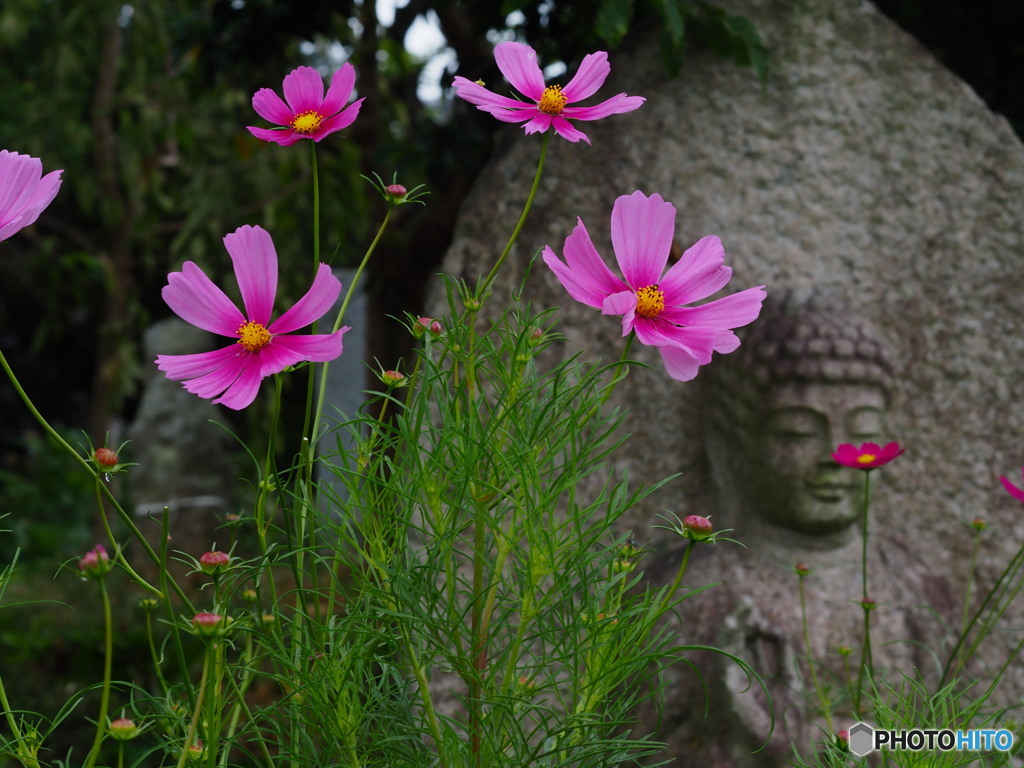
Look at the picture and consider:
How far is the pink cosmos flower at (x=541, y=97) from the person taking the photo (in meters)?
0.85

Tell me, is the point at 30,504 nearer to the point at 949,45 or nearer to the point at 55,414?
the point at 55,414

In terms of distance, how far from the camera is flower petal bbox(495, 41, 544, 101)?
2.93ft

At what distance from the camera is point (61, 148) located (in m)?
5.30

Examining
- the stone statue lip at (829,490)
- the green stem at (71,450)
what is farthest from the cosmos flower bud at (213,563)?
the stone statue lip at (829,490)

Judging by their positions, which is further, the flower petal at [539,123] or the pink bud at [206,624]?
the flower petal at [539,123]

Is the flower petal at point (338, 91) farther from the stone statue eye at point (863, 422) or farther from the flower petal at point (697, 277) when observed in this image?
the stone statue eye at point (863, 422)

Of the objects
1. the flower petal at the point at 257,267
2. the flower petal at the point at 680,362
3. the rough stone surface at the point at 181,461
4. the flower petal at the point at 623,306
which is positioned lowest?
the rough stone surface at the point at 181,461

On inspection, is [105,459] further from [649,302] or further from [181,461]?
[181,461]

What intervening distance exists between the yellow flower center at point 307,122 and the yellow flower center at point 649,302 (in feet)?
1.02

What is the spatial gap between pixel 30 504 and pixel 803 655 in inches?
275

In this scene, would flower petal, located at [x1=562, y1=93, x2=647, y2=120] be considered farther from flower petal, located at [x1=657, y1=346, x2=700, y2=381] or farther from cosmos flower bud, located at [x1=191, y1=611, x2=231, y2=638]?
cosmos flower bud, located at [x1=191, y1=611, x2=231, y2=638]

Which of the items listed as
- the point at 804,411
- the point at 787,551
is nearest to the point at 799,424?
the point at 804,411

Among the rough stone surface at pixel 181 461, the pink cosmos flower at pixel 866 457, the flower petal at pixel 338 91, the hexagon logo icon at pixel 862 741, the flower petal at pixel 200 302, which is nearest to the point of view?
the flower petal at pixel 200 302

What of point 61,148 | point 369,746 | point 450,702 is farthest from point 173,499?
point 369,746
